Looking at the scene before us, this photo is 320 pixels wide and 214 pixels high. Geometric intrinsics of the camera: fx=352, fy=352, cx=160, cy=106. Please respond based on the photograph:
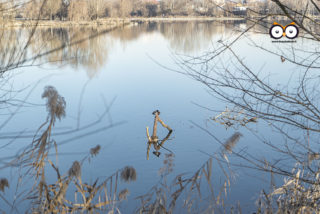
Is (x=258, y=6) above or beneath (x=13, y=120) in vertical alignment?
above

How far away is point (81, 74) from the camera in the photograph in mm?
8836

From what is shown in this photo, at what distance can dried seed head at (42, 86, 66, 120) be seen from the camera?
1.46 meters

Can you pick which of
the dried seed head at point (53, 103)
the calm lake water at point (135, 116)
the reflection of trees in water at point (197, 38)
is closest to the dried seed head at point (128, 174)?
the calm lake water at point (135, 116)

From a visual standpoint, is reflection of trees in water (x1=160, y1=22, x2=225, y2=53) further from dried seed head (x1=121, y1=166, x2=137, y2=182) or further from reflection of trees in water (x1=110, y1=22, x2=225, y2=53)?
dried seed head (x1=121, y1=166, x2=137, y2=182)

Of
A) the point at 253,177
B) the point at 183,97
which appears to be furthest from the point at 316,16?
the point at 183,97

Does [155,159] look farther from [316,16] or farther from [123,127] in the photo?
[316,16]

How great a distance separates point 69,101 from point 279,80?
153 inches

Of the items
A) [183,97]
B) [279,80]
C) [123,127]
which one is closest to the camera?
[123,127]

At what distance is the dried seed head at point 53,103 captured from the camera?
1464 mm

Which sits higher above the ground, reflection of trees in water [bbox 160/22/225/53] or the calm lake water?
reflection of trees in water [bbox 160/22/225/53]

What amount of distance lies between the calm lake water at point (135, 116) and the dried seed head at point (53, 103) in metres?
0.15

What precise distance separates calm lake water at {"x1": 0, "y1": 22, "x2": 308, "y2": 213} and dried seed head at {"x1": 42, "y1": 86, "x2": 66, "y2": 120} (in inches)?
5.9

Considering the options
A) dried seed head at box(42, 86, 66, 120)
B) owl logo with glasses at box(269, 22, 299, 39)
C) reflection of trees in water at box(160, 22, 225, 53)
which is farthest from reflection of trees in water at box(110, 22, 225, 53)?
dried seed head at box(42, 86, 66, 120)

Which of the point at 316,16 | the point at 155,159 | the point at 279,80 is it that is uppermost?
the point at 316,16
